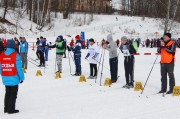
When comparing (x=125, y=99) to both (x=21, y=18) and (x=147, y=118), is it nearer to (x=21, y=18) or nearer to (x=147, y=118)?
(x=147, y=118)

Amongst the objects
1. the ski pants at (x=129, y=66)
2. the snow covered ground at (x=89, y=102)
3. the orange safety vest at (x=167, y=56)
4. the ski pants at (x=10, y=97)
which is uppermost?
the orange safety vest at (x=167, y=56)

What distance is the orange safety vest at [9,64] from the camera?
5727mm

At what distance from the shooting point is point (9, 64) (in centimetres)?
574

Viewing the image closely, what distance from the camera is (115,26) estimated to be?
49688 millimetres

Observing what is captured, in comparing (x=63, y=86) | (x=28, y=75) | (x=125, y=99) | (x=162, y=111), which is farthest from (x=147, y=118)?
(x=28, y=75)

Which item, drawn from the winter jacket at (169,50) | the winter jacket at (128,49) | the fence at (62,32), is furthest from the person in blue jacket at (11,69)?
the fence at (62,32)

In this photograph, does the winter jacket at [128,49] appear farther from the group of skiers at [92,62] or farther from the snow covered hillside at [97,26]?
the snow covered hillside at [97,26]

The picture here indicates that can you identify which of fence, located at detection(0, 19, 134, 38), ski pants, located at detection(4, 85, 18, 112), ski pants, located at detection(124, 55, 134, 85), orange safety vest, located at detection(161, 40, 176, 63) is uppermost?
fence, located at detection(0, 19, 134, 38)

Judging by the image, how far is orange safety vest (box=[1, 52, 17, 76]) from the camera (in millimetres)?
5727

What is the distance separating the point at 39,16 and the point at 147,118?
44.4m

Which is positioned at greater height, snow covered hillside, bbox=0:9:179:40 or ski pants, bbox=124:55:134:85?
snow covered hillside, bbox=0:9:179:40

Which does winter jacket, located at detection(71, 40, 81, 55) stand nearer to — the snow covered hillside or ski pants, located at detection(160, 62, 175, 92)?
ski pants, located at detection(160, 62, 175, 92)

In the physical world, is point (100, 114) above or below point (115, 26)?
below

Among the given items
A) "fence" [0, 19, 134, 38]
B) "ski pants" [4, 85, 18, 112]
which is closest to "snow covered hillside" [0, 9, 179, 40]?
"fence" [0, 19, 134, 38]
